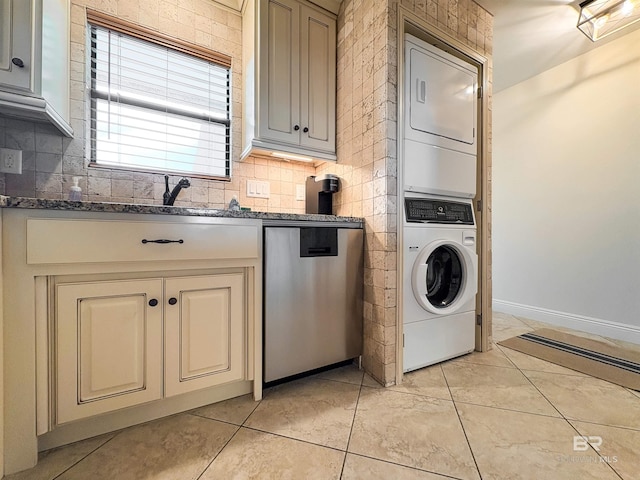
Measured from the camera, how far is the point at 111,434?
1049 mm

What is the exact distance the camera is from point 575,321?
7.55ft

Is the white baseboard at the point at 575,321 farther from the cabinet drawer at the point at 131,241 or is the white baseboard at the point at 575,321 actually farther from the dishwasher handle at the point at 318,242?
the cabinet drawer at the point at 131,241

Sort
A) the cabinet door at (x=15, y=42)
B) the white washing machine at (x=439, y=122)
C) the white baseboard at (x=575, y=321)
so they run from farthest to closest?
the white baseboard at (x=575, y=321), the white washing machine at (x=439, y=122), the cabinet door at (x=15, y=42)

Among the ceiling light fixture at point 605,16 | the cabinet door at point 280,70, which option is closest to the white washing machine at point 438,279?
the cabinet door at point 280,70

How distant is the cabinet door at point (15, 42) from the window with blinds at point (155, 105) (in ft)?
1.43

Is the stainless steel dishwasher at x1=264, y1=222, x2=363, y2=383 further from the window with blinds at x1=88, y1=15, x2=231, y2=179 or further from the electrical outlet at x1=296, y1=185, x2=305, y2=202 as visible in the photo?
the window with blinds at x1=88, y1=15, x2=231, y2=179

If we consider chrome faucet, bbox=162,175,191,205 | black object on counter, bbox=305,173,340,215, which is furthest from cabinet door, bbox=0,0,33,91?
black object on counter, bbox=305,173,340,215

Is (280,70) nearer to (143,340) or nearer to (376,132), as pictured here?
(376,132)

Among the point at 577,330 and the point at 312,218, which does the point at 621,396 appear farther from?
the point at 312,218

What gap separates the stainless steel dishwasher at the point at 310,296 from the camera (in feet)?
4.25

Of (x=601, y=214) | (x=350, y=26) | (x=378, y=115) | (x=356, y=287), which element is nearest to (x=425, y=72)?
(x=378, y=115)

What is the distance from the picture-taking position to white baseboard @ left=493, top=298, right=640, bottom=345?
2.04 m

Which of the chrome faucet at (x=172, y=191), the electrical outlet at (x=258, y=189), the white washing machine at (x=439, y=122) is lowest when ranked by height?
the chrome faucet at (x=172, y=191)

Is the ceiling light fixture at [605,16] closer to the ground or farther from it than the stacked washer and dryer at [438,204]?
farther from it
